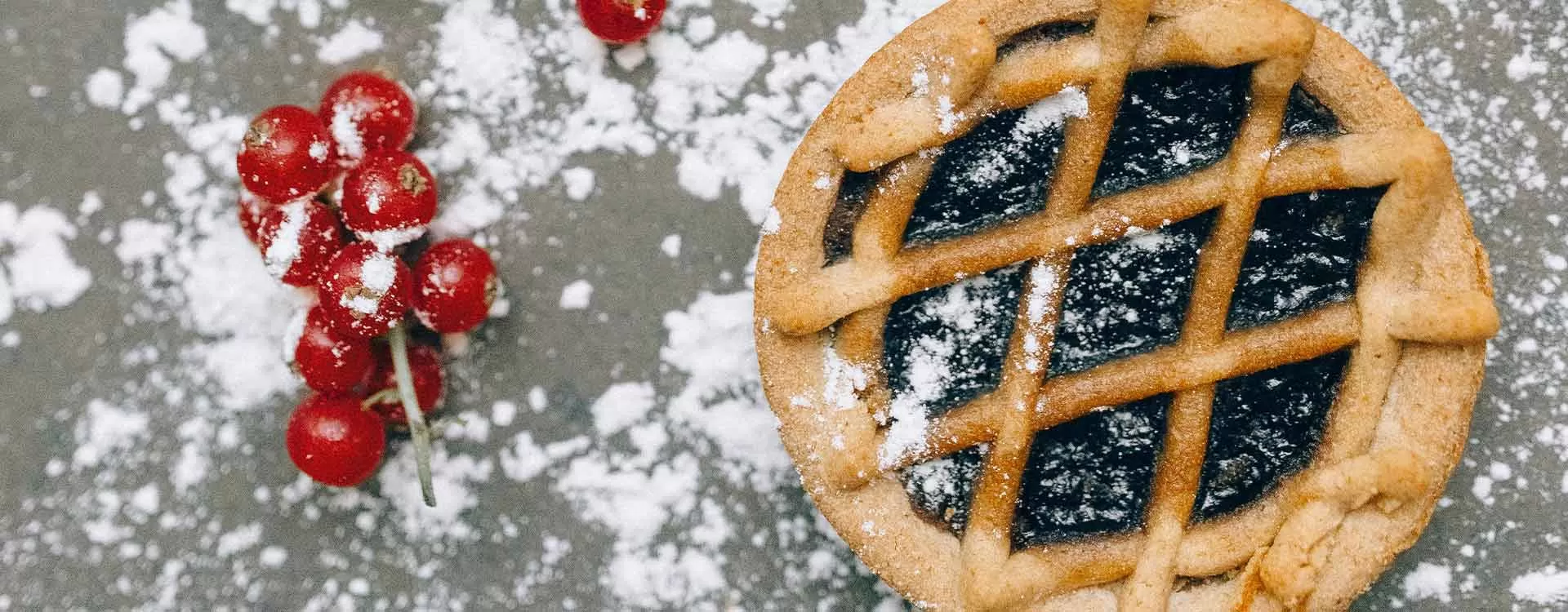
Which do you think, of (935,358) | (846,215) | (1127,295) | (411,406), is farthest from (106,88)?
(1127,295)

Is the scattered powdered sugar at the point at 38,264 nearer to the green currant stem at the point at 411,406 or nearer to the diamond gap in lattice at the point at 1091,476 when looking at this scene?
the green currant stem at the point at 411,406

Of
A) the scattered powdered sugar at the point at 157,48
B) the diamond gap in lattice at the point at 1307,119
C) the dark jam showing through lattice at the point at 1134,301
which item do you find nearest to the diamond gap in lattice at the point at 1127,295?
the dark jam showing through lattice at the point at 1134,301

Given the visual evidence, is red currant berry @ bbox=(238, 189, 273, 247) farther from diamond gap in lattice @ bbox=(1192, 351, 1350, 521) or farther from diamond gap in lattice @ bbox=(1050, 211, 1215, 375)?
diamond gap in lattice @ bbox=(1192, 351, 1350, 521)

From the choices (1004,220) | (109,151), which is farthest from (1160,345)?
(109,151)

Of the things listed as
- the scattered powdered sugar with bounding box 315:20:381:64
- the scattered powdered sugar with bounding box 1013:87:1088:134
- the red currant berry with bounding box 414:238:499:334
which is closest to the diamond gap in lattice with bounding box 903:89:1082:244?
the scattered powdered sugar with bounding box 1013:87:1088:134

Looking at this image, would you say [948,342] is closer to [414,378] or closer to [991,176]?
[991,176]

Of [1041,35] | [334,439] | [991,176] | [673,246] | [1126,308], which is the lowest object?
[334,439]
